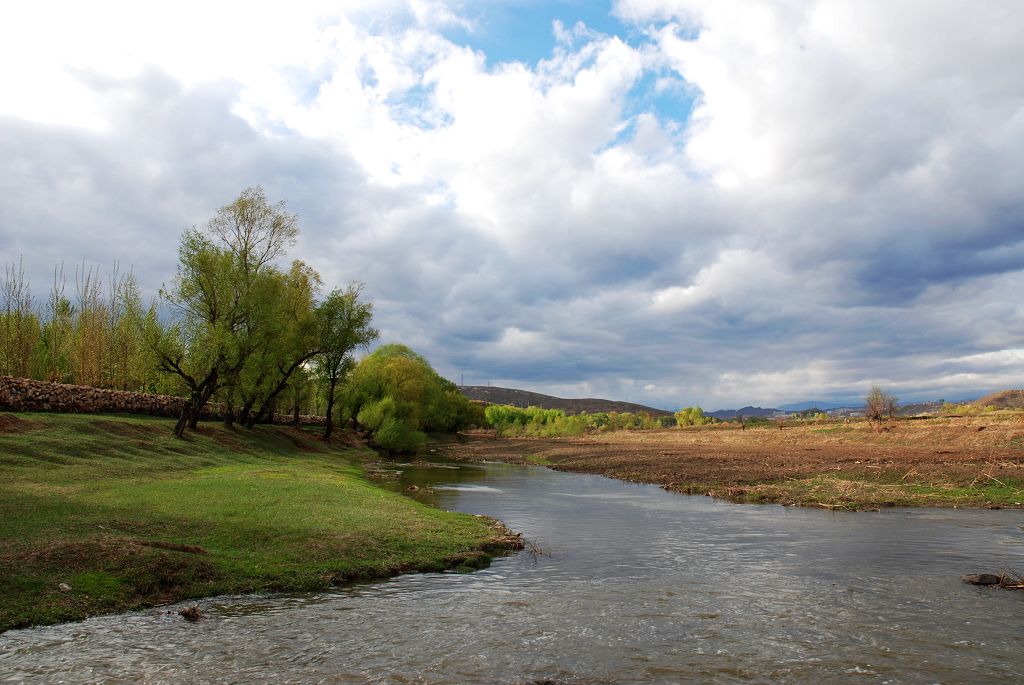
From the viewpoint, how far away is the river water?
1060 cm

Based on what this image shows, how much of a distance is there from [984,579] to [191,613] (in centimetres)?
1948

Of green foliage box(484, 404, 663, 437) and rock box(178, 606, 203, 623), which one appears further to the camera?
green foliage box(484, 404, 663, 437)

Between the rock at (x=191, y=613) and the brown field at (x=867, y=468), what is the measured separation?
1156 inches

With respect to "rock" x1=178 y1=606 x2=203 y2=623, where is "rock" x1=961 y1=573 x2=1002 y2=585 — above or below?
above

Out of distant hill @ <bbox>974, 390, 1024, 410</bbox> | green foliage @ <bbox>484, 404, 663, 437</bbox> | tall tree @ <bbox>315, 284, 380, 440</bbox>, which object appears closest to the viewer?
tall tree @ <bbox>315, 284, 380, 440</bbox>

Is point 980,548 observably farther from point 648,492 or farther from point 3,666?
point 3,666

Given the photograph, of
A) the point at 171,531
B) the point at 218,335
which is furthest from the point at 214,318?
the point at 171,531

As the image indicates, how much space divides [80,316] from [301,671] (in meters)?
71.8

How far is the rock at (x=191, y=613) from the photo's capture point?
42.1 feet

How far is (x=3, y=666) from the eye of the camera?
10227 millimetres

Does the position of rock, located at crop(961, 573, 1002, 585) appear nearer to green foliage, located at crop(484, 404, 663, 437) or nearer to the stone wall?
the stone wall

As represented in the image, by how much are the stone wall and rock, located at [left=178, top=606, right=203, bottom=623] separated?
37.6 metres

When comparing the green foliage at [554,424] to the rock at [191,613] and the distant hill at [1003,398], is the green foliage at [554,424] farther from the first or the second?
the rock at [191,613]

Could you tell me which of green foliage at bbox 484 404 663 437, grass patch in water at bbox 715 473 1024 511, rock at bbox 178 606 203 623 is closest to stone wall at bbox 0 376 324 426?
rock at bbox 178 606 203 623
